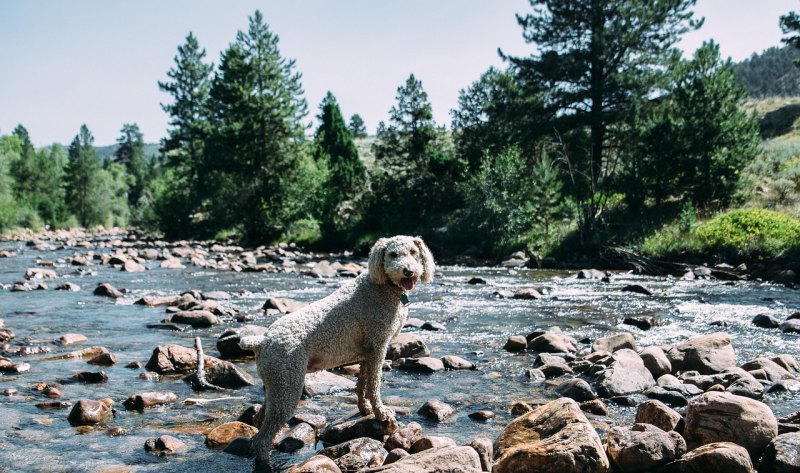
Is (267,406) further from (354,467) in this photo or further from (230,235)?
(230,235)

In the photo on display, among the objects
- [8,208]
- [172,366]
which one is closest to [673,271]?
[172,366]

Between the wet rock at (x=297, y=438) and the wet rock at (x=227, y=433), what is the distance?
1.23ft

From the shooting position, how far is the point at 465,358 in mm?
10469

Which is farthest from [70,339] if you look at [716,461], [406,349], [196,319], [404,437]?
[716,461]

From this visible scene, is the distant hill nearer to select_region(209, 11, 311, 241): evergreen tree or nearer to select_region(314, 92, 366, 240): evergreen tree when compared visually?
select_region(314, 92, 366, 240): evergreen tree

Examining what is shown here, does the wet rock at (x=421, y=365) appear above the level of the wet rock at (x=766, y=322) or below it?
below

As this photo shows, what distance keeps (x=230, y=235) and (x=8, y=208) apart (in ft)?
84.7

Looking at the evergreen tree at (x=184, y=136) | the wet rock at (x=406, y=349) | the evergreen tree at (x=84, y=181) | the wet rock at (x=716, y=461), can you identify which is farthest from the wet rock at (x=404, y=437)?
the evergreen tree at (x=84, y=181)

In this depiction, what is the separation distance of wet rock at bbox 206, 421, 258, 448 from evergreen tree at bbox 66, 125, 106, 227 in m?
81.0

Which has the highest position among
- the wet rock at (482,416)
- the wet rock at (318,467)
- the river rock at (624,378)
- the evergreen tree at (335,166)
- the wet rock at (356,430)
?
the evergreen tree at (335,166)

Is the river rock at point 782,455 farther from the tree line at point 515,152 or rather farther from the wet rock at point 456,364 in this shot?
the tree line at point 515,152

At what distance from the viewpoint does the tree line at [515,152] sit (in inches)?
1206

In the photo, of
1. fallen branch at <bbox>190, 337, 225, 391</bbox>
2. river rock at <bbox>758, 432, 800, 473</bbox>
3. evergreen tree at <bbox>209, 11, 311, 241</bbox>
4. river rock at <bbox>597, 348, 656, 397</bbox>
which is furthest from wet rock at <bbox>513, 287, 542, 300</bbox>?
evergreen tree at <bbox>209, 11, 311, 241</bbox>

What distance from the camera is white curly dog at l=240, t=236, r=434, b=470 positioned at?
5797mm
